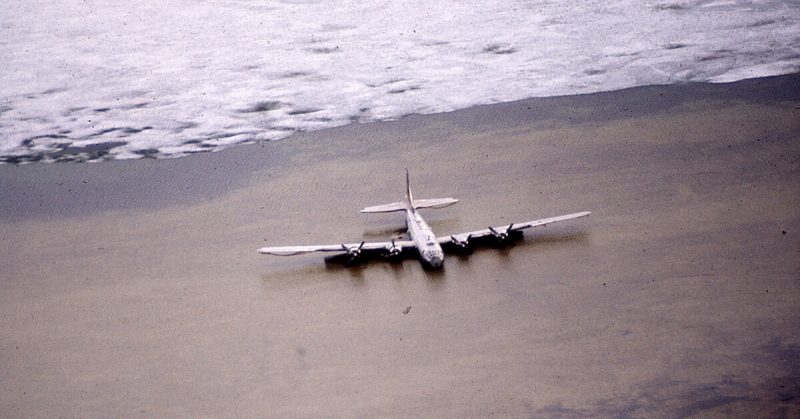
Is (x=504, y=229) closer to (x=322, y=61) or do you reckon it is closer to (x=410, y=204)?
(x=410, y=204)

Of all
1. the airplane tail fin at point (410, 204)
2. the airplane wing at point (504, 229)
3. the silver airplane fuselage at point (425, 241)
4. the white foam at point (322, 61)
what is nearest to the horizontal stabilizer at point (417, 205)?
the airplane tail fin at point (410, 204)

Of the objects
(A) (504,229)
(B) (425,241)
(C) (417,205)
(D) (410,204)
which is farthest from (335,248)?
(A) (504,229)

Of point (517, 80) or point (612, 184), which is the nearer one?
point (612, 184)

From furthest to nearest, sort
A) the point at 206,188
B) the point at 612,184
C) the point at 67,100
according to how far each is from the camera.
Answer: the point at 67,100 → the point at 206,188 → the point at 612,184

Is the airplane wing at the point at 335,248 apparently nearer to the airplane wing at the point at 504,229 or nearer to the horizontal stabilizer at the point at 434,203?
the airplane wing at the point at 504,229

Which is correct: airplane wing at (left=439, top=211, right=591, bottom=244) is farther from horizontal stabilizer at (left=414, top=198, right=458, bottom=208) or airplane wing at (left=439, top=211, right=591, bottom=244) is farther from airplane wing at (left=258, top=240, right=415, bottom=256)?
horizontal stabilizer at (left=414, top=198, right=458, bottom=208)

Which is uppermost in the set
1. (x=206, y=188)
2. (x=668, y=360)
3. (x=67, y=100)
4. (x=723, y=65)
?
(x=67, y=100)

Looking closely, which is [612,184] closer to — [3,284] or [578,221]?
[578,221]

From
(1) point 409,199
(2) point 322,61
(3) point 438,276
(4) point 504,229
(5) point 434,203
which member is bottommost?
(3) point 438,276

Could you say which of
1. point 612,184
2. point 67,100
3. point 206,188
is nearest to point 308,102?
point 206,188
